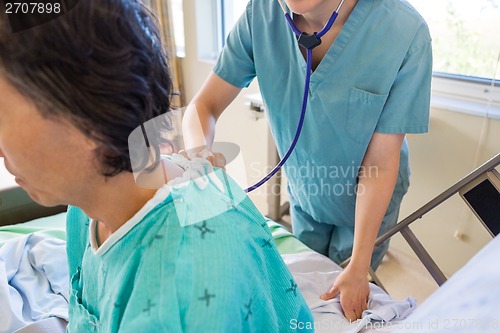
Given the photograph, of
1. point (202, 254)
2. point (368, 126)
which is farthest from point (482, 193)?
point (202, 254)

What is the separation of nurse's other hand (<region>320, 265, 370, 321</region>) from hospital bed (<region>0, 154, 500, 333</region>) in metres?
0.03

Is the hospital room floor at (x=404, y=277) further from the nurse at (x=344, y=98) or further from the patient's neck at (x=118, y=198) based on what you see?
the patient's neck at (x=118, y=198)

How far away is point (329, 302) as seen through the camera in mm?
1059

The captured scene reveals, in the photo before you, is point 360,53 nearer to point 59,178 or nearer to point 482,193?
point 482,193

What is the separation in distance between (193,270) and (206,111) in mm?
609

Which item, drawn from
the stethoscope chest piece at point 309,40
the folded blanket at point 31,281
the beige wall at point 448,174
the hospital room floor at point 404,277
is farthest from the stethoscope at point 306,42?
the hospital room floor at point 404,277

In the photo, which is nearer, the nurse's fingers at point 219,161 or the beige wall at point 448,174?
the nurse's fingers at point 219,161

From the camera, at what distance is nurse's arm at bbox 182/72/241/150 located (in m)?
0.88

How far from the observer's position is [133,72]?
51 centimetres

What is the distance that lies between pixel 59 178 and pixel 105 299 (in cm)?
22

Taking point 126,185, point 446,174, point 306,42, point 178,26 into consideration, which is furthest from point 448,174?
point 178,26

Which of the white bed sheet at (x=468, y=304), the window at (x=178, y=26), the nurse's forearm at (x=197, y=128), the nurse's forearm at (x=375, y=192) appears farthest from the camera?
the window at (x=178, y=26)

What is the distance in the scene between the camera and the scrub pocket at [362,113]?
96 cm

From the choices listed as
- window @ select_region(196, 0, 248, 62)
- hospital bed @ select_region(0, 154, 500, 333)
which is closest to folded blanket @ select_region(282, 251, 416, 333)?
hospital bed @ select_region(0, 154, 500, 333)
